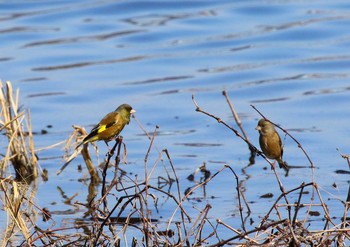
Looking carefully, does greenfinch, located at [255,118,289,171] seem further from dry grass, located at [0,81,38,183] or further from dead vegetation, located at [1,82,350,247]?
dry grass, located at [0,81,38,183]

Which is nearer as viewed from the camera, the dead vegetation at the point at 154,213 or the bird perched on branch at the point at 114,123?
the dead vegetation at the point at 154,213

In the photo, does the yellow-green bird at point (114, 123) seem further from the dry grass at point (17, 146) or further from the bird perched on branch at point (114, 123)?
the dry grass at point (17, 146)

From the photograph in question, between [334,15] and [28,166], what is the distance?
11407 mm

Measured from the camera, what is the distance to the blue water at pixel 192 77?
10203mm

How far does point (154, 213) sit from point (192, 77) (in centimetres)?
702

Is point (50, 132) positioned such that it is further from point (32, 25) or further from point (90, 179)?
point (32, 25)

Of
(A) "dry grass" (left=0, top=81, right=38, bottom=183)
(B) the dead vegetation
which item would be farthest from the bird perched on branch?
(A) "dry grass" (left=0, top=81, right=38, bottom=183)

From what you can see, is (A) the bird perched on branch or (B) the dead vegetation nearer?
(B) the dead vegetation

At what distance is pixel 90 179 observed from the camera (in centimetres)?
980

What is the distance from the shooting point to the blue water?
1020cm

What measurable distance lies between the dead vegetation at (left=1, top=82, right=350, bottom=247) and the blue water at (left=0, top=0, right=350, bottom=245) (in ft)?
0.63

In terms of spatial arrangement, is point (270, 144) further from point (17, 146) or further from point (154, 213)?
point (17, 146)

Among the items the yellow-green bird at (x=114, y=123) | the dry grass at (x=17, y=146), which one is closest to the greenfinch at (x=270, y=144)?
the yellow-green bird at (x=114, y=123)

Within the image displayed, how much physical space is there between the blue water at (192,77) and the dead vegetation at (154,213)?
0.19 m
